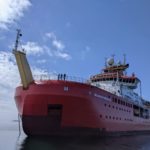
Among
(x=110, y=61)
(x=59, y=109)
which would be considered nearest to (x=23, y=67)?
(x=59, y=109)

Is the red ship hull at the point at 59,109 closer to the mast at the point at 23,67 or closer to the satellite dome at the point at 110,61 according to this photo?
the mast at the point at 23,67

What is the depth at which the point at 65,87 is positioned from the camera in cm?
2441

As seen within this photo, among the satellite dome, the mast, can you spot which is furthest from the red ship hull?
the satellite dome

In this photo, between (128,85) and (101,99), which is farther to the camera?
(128,85)

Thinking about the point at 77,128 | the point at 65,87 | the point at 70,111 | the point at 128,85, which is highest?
the point at 128,85

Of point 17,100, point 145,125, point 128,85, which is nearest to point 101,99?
point 17,100

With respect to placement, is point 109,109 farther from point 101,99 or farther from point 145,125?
point 145,125

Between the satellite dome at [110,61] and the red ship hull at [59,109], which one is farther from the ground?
the satellite dome at [110,61]

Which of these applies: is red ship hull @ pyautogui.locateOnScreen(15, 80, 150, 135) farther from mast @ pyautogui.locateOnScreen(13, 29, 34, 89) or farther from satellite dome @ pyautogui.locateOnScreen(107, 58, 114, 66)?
satellite dome @ pyautogui.locateOnScreen(107, 58, 114, 66)

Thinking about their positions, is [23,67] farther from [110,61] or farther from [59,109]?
[110,61]

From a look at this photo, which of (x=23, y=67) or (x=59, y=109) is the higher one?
(x=23, y=67)

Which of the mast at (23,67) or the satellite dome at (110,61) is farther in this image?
the satellite dome at (110,61)

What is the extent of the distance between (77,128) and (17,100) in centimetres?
765

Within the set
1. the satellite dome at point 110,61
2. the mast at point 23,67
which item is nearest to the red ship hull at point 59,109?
the mast at point 23,67
